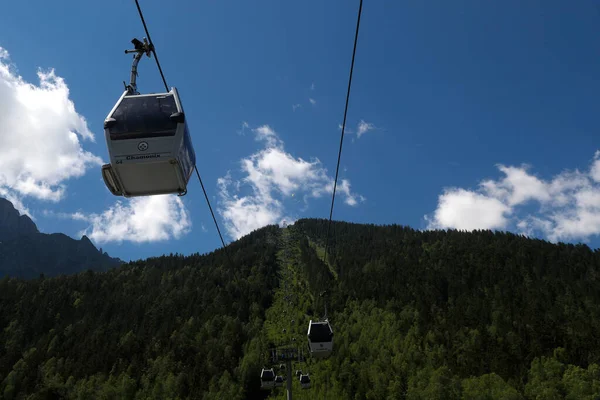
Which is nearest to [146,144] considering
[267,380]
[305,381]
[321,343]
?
[321,343]

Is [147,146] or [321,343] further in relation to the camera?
[321,343]

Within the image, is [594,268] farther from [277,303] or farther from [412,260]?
[277,303]

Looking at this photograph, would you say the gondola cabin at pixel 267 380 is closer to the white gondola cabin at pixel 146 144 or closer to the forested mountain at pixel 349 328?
the white gondola cabin at pixel 146 144

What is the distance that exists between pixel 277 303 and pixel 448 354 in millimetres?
90308

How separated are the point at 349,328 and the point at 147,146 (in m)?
140

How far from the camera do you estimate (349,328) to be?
14112 cm

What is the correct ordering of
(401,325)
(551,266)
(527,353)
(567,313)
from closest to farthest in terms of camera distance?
(527,353) → (567,313) → (401,325) → (551,266)

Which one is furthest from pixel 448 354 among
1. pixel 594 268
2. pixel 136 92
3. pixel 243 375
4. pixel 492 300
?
pixel 136 92

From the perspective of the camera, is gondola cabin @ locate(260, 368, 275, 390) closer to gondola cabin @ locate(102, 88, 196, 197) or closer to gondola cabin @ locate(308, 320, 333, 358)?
gondola cabin @ locate(308, 320, 333, 358)

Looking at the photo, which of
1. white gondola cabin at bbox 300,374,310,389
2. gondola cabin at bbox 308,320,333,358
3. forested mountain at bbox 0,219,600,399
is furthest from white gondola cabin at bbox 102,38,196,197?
forested mountain at bbox 0,219,600,399

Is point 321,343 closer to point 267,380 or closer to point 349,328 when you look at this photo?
point 267,380

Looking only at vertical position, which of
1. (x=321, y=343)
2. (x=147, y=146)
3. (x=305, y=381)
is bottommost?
(x=305, y=381)

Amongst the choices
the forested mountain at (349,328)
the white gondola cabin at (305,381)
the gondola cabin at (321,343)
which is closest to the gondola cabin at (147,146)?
the gondola cabin at (321,343)

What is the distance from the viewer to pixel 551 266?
489ft
